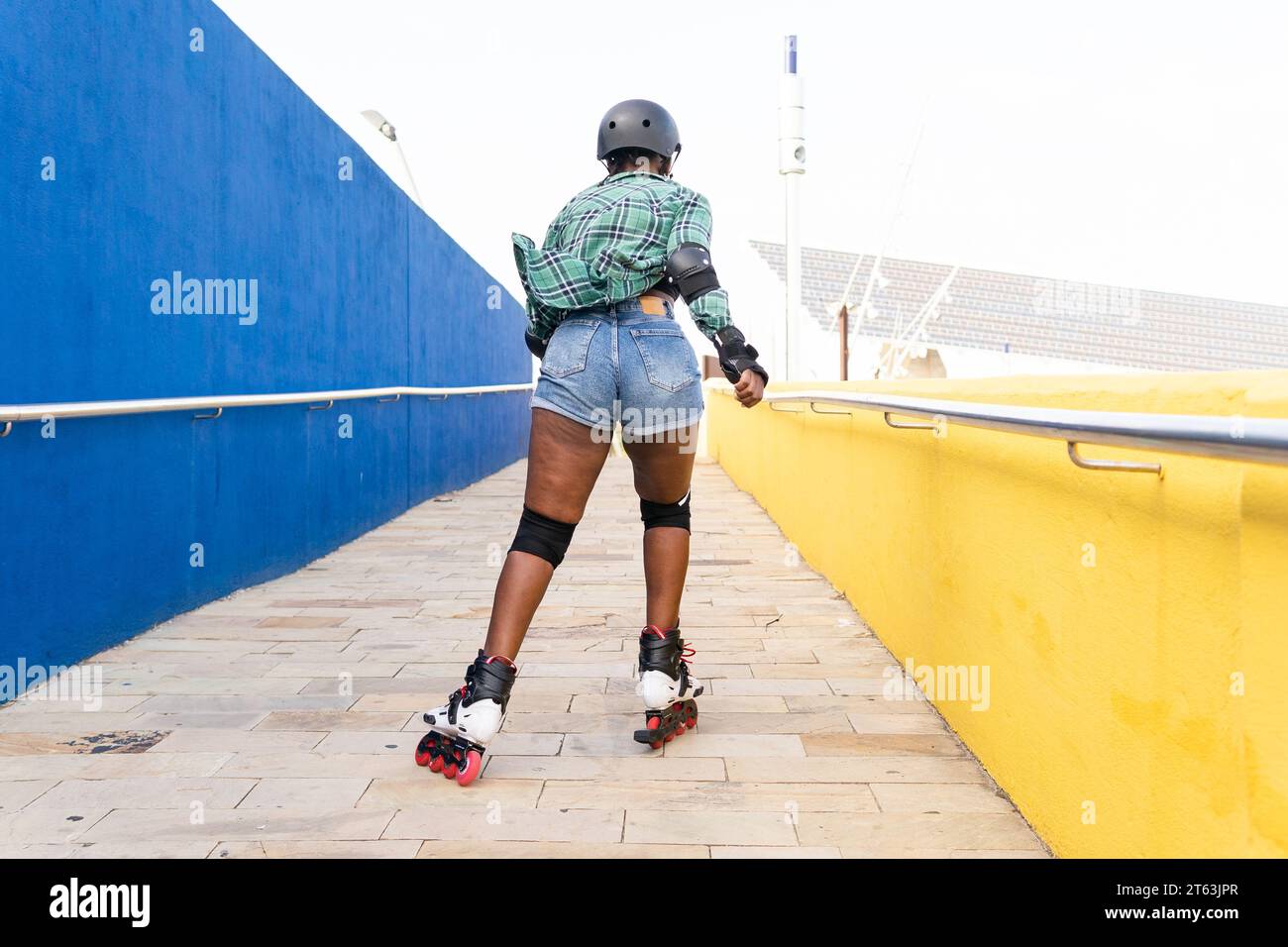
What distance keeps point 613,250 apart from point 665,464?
56cm

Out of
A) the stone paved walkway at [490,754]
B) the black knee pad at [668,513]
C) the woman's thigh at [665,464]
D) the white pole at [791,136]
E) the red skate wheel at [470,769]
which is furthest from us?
the white pole at [791,136]

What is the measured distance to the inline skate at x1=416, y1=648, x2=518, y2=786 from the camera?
260 cm

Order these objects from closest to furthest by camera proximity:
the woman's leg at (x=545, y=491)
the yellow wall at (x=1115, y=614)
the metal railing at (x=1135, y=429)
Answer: the metal railing at (x=1135, y=429) → the yellow wall at (x=1115, y=614) → the woman's leg at (x=545, y=491)

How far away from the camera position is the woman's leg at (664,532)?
2.88 m

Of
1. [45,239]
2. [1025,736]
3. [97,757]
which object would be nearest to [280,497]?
[45,239]

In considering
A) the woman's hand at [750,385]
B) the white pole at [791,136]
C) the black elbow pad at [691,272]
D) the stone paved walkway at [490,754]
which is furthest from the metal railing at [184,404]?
the white pole at [791,136]

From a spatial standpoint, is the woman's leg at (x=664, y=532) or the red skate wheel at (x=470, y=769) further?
the woman's leg at (x=664, y=532)

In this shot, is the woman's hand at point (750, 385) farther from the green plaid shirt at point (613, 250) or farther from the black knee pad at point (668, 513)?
the black knee pad at point (668, 513)

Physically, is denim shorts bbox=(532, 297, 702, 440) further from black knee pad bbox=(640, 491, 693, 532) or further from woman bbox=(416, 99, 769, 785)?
black knee pad bbox=(640, 491, 693, 532)

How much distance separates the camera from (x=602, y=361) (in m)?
2.74

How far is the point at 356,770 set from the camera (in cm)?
270
